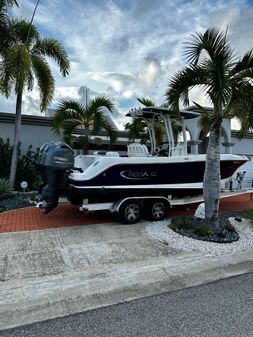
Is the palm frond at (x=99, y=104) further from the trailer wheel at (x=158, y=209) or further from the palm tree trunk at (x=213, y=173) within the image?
the palm tree trunk at (x=213, y=173)

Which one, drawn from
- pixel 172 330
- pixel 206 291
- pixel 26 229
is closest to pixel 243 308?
pixel 206 291

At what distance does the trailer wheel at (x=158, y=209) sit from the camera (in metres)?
7.52

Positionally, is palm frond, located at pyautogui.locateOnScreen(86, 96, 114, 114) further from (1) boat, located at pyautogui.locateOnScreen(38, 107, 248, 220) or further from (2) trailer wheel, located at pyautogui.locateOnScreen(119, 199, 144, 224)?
(2) trailer wheel, located at pyautogui.locateOnScreen(119, 199, 144, 224)

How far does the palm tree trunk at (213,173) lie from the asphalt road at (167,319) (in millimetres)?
2536

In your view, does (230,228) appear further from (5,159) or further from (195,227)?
(5,159)

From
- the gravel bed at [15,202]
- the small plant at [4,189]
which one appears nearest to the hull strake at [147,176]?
the gravel bed at [15,202]

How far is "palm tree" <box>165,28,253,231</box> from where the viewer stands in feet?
19.5

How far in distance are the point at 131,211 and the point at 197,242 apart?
1978mm

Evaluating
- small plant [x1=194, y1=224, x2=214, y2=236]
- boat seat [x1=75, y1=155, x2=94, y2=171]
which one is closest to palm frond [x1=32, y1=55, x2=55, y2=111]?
boat seat [x1=75, y1=155, x2=94, y2=171]

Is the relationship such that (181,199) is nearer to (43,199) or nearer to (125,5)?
(43,199)

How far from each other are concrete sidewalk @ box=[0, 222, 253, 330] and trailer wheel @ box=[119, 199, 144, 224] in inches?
35.1

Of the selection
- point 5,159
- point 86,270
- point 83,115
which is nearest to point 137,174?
point 86,270

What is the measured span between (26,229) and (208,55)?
5.24 metres

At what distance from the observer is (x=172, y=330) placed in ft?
10.1
